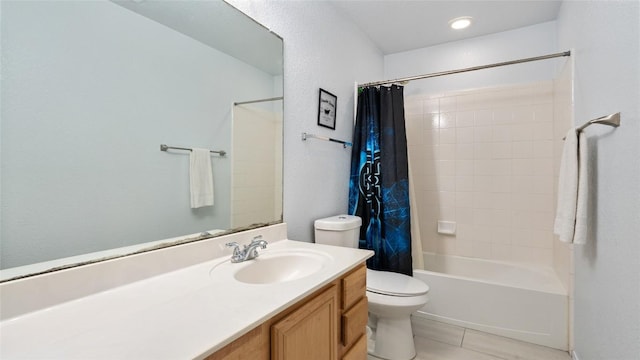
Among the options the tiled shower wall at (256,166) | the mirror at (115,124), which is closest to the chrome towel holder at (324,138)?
the tiled shower wall at (256,166)

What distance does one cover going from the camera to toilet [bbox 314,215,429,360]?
170 centimetres

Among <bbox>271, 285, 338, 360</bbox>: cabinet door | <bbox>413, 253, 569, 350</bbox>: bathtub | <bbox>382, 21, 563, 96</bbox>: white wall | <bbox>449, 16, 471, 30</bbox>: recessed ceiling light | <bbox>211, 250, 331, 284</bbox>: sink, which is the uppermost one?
<bbox>449, 16, 471, 30</bbox>: recessed ceiling light

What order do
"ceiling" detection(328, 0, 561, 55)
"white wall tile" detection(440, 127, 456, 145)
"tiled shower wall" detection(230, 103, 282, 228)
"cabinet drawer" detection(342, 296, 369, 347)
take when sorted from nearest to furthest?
"cabinet drawer" detection(342, 296, 369, 347) < "tiled shower wall" detection(230, 103, 282, 228) < "ceiling" detection(328, 0, 561, 55) < "white wall tile" detection(440, 127, 456, 145)

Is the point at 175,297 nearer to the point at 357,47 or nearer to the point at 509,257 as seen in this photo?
the point at 357,47

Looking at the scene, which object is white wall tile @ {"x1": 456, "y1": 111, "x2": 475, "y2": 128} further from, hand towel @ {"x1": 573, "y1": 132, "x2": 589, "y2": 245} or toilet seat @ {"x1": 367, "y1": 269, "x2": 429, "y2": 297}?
toilet seat @ {"x1": 367, "y1": 269, "x2": 429, "y2": 297}

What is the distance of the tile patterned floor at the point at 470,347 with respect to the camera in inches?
71.1

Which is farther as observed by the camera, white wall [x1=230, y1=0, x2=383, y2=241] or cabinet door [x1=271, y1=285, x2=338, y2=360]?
white wall [x1=230, y1=0, x2=383, y2=241]

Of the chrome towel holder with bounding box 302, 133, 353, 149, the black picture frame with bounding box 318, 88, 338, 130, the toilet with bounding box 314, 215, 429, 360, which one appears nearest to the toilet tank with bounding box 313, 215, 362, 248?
the toilet with bounding box 314, 215, 429, 360

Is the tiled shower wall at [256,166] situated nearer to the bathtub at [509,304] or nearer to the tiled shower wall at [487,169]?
the bathtub at [509,304]

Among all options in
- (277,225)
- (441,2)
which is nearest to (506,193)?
(441,2)

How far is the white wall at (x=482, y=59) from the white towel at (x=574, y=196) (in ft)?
4.84

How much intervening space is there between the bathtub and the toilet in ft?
1.58

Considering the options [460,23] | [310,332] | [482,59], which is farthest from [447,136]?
[310,332]

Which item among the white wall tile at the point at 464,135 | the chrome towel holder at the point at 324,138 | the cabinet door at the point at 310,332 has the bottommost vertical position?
the cabinet door at the point at 310,332
